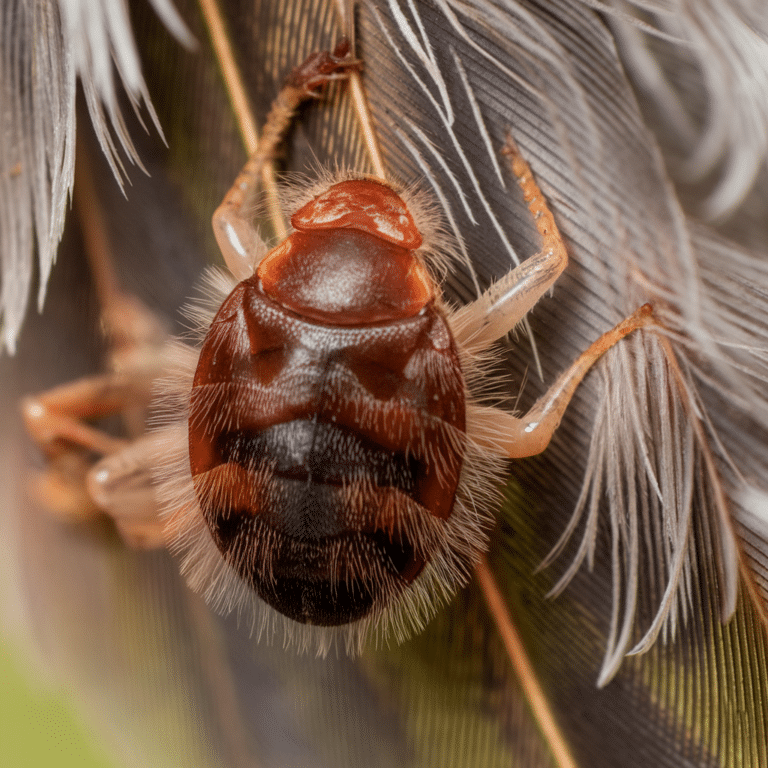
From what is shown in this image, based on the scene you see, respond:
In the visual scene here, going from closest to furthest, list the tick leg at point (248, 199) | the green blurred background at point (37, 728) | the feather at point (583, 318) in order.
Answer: the feather at point (583, 318) → the tick leg at point (248, 199) → the green blurred background at point (37, 728)

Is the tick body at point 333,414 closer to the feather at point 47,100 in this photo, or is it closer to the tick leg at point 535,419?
the tick leg at point 535,419

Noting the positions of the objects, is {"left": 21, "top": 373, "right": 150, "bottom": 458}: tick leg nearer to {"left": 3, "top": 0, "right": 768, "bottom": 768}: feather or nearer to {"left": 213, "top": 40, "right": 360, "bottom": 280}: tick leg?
{"left": 3, "top": 0, "right": 768, "bottom": 768}: feather

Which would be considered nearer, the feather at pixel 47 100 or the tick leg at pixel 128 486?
the feather at pixel 47 100

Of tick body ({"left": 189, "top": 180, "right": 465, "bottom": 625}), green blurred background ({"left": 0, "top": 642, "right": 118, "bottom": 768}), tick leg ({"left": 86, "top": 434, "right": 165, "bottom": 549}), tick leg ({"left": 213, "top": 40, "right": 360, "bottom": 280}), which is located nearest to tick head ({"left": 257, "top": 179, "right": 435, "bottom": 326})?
tick body ({"left": 189, "top": 180, "right": 465, "bottom": 625})

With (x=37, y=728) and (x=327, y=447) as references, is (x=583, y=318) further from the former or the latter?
(x=37, y=728)

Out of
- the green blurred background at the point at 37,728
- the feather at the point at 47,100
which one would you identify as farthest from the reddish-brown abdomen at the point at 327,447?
the green blurred background at the point at 37,728

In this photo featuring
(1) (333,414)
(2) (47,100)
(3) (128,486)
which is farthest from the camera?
(3) (128,486)

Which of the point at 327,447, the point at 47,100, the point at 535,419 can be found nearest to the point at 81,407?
the point at 47,100

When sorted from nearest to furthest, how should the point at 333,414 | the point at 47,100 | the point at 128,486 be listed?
the point at 333,414 → the point at 47,100 → the point at 128,486
